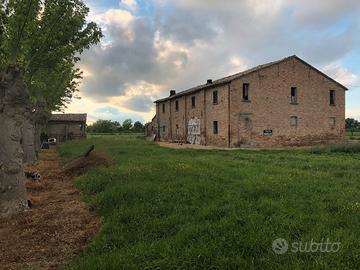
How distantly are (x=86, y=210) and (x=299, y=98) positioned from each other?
96.6 feet

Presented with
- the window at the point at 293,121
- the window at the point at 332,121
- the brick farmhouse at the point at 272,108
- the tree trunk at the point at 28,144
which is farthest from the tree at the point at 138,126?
the tree trunk at the point at 28,144

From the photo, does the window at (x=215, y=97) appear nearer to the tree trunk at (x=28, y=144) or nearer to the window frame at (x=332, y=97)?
the window frame at (x=332, y=97)

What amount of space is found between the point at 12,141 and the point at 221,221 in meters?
6.08

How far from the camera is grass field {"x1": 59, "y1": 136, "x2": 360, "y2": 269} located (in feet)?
16.0

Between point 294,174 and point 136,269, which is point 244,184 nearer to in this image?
point 294,174

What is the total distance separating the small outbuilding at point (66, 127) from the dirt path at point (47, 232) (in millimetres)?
45707

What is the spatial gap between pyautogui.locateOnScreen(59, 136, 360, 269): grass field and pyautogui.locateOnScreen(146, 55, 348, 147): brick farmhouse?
71.0 ft

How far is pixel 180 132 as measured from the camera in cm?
4294

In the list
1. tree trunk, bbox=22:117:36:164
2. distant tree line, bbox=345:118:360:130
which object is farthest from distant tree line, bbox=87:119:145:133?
tree trunk, bbox=22:117:36:164

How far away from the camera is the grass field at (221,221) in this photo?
4879 mm

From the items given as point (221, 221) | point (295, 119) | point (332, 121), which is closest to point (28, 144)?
point (221, 221)

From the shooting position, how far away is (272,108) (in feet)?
109

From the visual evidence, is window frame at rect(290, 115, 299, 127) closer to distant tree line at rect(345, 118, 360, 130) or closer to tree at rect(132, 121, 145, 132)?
distant tree line at rect(345, 118, 360, 130)

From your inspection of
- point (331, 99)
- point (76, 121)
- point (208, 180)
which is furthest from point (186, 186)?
point (76, 121)
